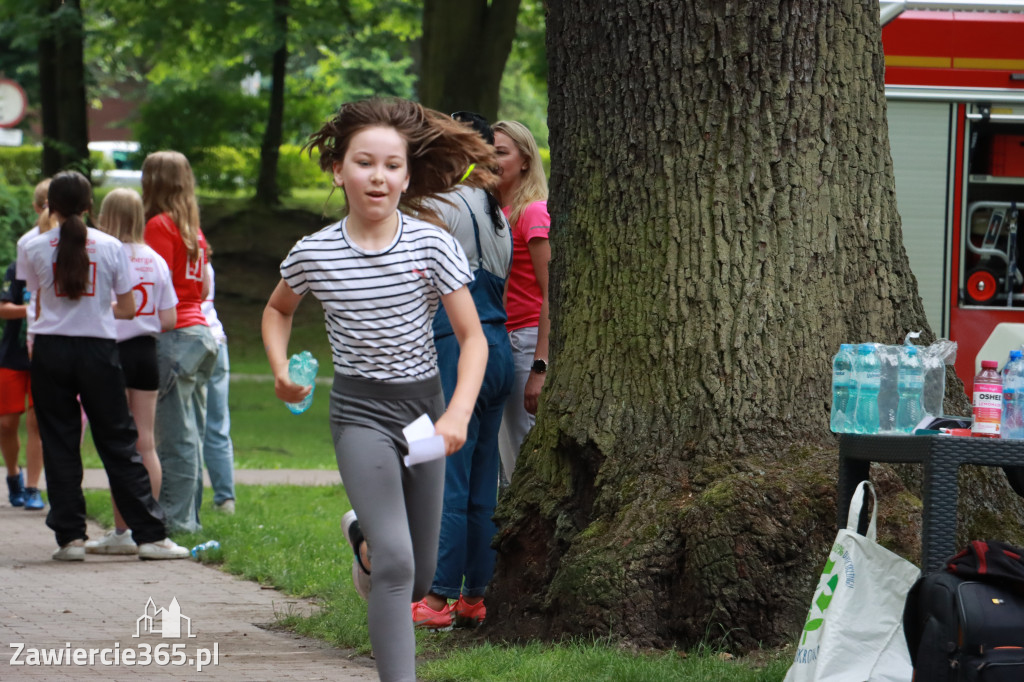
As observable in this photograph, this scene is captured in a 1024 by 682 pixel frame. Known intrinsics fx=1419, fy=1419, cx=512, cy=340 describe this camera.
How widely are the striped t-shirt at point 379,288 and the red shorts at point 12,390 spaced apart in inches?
227

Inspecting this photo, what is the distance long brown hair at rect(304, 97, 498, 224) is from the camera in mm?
4238

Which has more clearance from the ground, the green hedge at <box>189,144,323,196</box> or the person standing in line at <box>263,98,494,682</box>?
the green hedge at <box>189,144,323,196</box>

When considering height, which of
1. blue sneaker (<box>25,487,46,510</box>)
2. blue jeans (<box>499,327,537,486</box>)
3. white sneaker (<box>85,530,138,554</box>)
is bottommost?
blue sneaker (<box>25,487,46,510</box>)

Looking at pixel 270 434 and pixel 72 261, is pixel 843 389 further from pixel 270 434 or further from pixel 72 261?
pixel 270 434

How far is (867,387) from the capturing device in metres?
4.34

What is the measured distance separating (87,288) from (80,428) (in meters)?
0.78

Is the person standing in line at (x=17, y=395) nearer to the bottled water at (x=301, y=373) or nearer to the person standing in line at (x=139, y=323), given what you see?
the person standing in line at (x=139, y=323)

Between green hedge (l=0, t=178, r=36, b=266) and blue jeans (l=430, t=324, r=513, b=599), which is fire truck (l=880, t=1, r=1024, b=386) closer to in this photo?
blue jeans (l=430, t=324, r=513, b=599)

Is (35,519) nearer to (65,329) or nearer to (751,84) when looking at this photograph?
(65,329)

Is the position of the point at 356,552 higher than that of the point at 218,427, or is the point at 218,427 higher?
the point at 356,552

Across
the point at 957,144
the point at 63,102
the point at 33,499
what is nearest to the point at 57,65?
the point at 63,102

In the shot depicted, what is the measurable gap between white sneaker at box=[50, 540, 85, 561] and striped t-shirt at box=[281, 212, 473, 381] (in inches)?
157

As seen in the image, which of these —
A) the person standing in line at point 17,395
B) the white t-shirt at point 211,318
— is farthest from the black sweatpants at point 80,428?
the person standing in line at point 17,395

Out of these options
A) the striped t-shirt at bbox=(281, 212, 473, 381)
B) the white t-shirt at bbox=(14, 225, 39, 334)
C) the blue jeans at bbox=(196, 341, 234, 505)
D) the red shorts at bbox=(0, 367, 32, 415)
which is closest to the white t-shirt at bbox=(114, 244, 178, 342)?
the white t-shirt at bbox=(14, 225, 39, 334)
